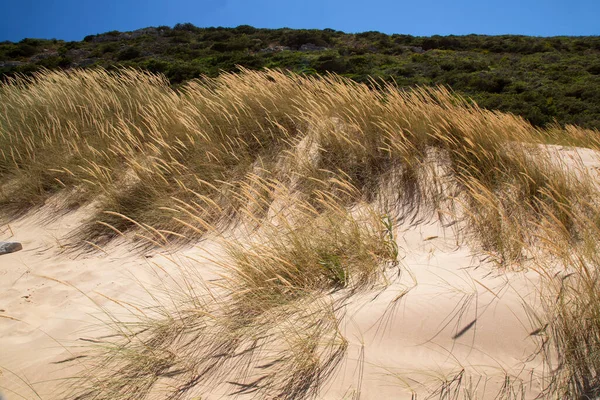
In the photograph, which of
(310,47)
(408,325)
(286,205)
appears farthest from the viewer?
(310,47)

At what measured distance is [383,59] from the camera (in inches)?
744

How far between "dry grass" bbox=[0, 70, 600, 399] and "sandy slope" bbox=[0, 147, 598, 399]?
0.13 m

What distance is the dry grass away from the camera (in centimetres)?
224

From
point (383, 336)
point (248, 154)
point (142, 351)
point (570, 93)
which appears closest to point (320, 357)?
point (383, 336)

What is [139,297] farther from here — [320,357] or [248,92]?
[248,92]

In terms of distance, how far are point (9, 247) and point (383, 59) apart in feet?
57.5

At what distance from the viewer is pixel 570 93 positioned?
46.2 feet

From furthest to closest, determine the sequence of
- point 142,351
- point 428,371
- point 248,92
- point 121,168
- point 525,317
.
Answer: point 248,92 < point 121,168 < point 142,351 < point 525,317 < point 428,371

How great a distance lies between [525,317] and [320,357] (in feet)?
3.55

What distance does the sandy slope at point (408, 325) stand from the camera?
6.43ft

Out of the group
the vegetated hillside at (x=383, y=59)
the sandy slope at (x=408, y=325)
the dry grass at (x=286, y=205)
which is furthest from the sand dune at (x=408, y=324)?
the vegetated hillside at (x=383, y=59)

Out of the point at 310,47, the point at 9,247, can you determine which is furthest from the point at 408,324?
the point at 310,47

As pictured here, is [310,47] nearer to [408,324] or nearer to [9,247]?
[9,247]

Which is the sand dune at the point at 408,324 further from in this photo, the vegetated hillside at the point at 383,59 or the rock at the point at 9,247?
the vegetated hillside at the point at 383,59
